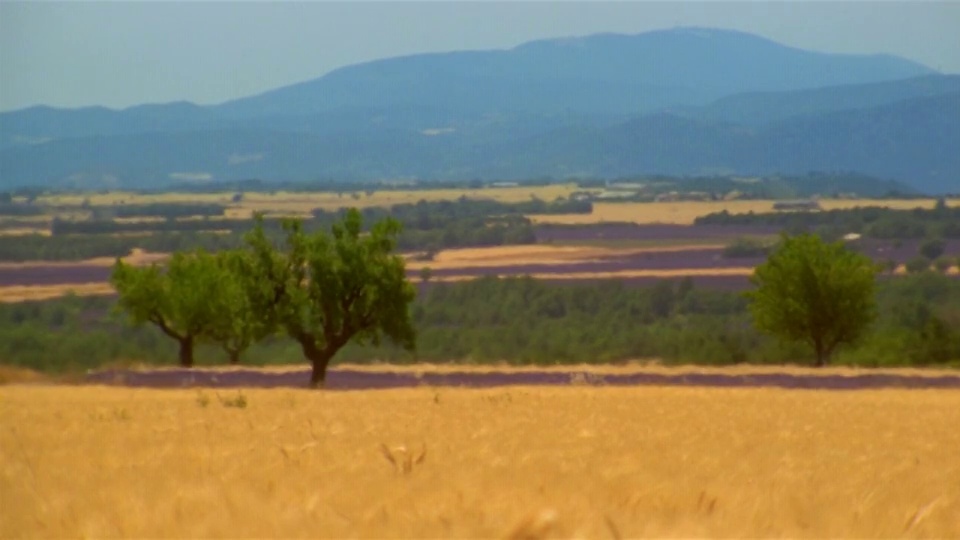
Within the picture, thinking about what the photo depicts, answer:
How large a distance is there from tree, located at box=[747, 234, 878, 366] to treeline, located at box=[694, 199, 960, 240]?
235ft

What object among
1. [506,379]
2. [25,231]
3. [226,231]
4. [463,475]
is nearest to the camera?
[463,475]

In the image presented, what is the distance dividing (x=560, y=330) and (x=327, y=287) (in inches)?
1386

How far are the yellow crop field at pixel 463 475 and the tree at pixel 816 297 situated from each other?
23.9 metres

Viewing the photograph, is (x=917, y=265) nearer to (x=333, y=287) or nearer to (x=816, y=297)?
(x=816, y=297)

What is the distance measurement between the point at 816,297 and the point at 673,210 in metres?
141

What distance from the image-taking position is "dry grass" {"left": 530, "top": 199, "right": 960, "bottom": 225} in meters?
159

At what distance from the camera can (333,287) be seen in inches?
1326

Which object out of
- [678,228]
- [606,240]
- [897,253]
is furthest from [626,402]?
[678,228]

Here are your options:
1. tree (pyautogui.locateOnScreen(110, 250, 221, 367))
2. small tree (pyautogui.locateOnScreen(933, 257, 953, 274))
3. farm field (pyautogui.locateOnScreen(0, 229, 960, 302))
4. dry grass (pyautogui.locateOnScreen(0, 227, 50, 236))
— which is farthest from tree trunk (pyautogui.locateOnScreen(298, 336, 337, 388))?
Answer: small tree (pyautogui.locateOnScreen(933, 257, 953, 274))

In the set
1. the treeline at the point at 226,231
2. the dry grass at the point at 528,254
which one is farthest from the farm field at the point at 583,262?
the treeline at the point at 226,231

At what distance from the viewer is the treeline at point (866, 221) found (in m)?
121

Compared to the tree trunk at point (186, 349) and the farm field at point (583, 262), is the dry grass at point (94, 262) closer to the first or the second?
the farm field at point (583, 262)

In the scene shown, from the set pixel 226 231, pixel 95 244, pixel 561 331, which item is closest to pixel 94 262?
pixel 95 244

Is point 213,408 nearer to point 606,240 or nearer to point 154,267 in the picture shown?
point 154,267
